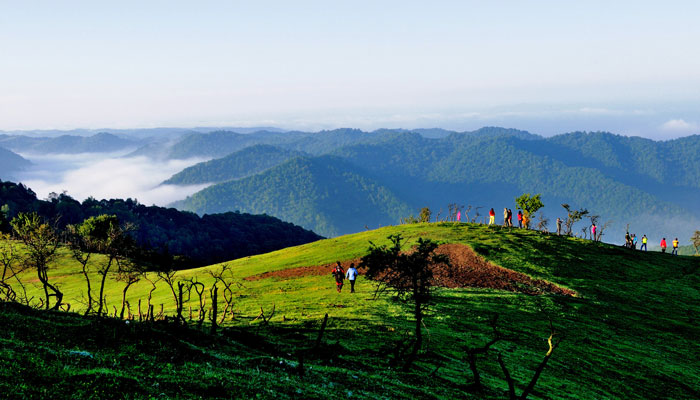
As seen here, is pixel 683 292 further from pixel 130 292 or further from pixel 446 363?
pixel 130 292

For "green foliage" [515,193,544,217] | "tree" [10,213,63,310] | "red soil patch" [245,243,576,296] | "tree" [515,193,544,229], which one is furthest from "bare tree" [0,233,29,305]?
"green foliage" [515,193,544,217]

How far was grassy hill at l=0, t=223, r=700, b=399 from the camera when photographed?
1883 centimetres

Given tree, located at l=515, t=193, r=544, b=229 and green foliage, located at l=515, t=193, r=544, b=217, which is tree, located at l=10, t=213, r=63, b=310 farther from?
green foliage, located at l=515, t=193, r=544, b=217

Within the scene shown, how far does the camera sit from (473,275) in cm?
6025

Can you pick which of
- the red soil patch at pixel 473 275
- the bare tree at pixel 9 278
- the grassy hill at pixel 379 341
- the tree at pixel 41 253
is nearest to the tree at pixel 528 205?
the grassy hill at pixel 379 341

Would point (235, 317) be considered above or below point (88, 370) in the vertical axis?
below

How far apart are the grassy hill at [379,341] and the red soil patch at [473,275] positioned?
125 cm

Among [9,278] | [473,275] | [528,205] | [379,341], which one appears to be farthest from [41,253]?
[528,205]

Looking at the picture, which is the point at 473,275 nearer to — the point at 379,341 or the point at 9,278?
the point at 379,341

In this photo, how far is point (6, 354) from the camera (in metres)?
17.1

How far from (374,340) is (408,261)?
865 cm

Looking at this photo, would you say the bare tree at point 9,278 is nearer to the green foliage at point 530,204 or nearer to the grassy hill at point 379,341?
the grassy hill at point 379,341

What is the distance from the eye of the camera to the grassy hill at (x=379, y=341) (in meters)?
18.8

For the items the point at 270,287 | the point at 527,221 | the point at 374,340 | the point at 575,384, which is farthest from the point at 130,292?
the point at 527,221
